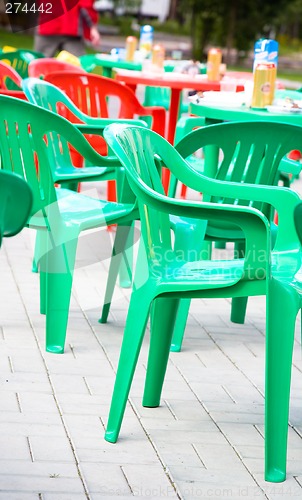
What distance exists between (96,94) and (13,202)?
431 centimetres

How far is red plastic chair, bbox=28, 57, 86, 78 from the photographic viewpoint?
6909 millimetres

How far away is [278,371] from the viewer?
299 cm

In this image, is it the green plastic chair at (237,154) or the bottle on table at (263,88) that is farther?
the bottle on table at (263,88)

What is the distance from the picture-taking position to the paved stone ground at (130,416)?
291 centimetres

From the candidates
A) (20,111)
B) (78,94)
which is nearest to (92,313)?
(20,111)

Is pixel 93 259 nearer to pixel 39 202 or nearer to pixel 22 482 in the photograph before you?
pixel 39 202

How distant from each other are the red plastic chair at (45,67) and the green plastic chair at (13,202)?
4.88m

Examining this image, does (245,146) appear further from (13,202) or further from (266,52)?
(13,202)

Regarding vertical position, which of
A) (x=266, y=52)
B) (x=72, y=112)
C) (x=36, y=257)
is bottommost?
(x=36, y=257)

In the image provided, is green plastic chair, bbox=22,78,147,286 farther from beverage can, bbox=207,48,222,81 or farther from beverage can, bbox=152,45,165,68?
beverage can, bbox=152,45,165,68

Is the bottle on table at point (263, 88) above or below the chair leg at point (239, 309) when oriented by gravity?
above

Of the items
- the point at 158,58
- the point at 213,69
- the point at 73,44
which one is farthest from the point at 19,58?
the point at 213,69

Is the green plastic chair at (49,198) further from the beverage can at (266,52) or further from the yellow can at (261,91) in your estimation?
the beverage can at (266,52)

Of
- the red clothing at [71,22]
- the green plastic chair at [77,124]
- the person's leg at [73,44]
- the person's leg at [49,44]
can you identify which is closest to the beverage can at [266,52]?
the green plastic chair at [77,124]
